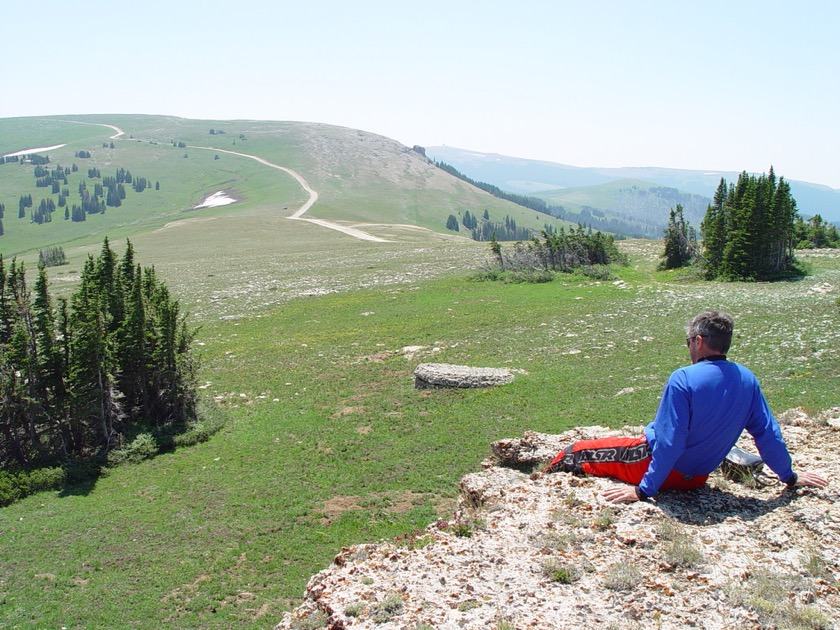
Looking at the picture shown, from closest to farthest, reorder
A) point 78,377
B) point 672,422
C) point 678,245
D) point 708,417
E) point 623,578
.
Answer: point 623,578, point 672,422, point 708,417, point 78,377, point 678,245

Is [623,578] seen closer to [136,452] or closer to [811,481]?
[811,481]

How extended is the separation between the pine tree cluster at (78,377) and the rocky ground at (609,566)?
16.1 m

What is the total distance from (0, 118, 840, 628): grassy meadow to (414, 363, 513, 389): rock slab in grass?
0.59 meters

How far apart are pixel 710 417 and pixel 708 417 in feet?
0.09

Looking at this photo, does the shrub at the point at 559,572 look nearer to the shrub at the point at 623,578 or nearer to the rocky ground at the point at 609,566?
the rocky ground at the point at 609,566

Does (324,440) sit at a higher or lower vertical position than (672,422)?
lower

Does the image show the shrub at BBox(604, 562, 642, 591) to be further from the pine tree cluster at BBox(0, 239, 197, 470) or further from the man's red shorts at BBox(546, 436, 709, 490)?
the pine tree cluster at BBox(0, 239, 197, 470)

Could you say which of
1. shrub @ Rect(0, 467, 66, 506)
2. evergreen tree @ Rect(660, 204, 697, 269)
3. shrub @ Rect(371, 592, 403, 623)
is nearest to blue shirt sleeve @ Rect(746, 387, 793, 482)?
shrub @ Rect(371, 592, 403, 623)

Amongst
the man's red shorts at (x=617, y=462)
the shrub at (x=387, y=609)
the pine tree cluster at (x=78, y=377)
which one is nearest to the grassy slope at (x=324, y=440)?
the pine tree cluster at (x=78, y=377)

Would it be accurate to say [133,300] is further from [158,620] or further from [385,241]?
[385,241]

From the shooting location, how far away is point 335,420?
23094 millimetres

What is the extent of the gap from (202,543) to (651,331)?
25469 millimetres

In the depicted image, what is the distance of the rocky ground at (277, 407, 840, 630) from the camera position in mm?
6652

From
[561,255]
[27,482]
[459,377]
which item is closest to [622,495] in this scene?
[459,377]
